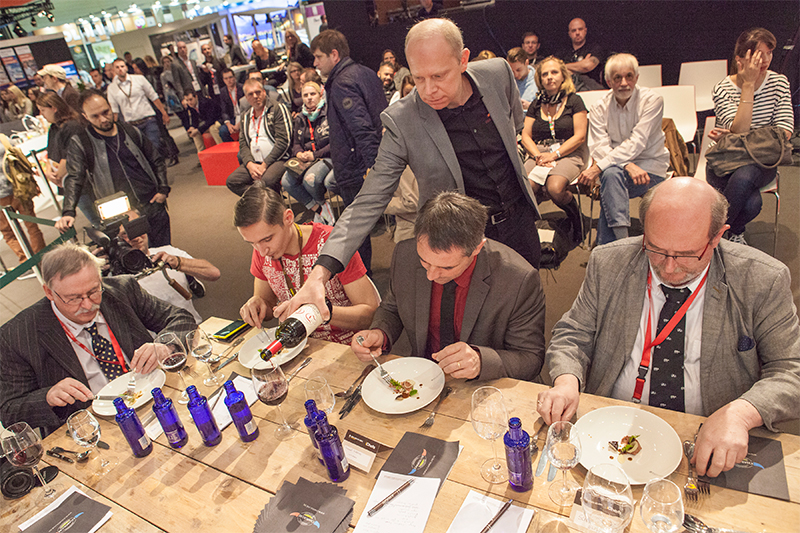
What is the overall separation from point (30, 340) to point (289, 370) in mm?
1207

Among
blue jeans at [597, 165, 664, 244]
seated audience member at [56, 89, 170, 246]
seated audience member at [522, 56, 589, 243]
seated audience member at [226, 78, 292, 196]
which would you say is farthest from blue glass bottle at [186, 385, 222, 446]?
seated audience member at [226, 78, 292, 196]

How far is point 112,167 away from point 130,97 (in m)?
3.95

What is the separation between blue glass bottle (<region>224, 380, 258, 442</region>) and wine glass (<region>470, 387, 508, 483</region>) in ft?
2.52

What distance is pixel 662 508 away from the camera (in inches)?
44.9

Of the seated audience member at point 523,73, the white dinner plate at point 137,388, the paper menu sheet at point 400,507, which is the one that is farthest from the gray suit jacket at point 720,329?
the seated audience member at point 523,73

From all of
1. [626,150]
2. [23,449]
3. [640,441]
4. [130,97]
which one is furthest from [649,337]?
[130,97]

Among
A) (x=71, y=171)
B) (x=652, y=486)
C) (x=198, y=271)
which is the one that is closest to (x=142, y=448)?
(x=652, y=486)

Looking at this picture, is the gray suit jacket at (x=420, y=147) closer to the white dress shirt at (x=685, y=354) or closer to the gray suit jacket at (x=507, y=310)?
the gray suit jacket at (x=507, y=310)

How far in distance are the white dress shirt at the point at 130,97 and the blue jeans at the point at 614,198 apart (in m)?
6.87

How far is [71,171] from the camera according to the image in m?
4.20

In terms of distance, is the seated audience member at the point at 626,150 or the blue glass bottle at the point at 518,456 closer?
the blue glass bottle at the point at 518,456

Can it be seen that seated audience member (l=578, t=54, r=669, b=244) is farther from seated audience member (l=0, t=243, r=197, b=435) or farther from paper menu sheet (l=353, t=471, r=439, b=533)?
seated audience member (l=0, t=243, r=197, b=435)

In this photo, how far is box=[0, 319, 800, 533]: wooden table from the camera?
1.23 metres

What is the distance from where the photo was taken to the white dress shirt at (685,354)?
164cm
